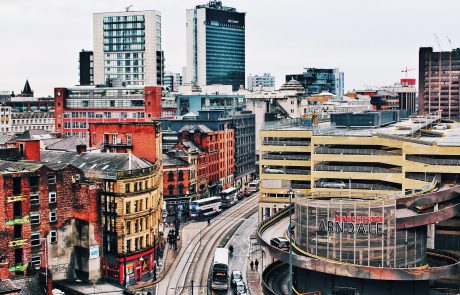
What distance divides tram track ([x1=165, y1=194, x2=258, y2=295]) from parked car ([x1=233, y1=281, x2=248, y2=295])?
6195 millimetres

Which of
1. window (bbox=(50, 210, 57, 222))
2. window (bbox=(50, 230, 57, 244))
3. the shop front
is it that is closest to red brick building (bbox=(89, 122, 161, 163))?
the shop front

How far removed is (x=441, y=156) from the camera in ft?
397

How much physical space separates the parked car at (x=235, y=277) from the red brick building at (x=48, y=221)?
22.1 metres

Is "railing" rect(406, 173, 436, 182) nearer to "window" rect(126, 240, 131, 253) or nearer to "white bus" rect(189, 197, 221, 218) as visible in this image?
"window" rect(126, 240, 131, 253)

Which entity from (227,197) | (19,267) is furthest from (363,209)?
(227,197)

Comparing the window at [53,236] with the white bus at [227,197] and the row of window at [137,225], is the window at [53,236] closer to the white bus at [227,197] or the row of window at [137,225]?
the row of window at [137,225]

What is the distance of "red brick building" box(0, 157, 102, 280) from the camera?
10169 centimetres

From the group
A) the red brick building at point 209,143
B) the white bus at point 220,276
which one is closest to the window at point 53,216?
the white bus at point 220,276

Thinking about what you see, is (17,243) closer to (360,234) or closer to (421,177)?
(360,234)

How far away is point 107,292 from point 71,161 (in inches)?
1411

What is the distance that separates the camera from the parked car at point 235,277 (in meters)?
114

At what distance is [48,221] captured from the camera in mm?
107312

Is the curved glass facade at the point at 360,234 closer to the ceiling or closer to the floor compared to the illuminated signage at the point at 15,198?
closer to the floor

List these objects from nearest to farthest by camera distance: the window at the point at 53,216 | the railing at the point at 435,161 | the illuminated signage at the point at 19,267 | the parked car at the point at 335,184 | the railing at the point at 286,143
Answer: the illuminated signage at the point at 19,267 < the window at the point at 53,216 < the railing at the point at 435,161 < the parked car at the point at 335,184 < the railing at the point at 286,143
